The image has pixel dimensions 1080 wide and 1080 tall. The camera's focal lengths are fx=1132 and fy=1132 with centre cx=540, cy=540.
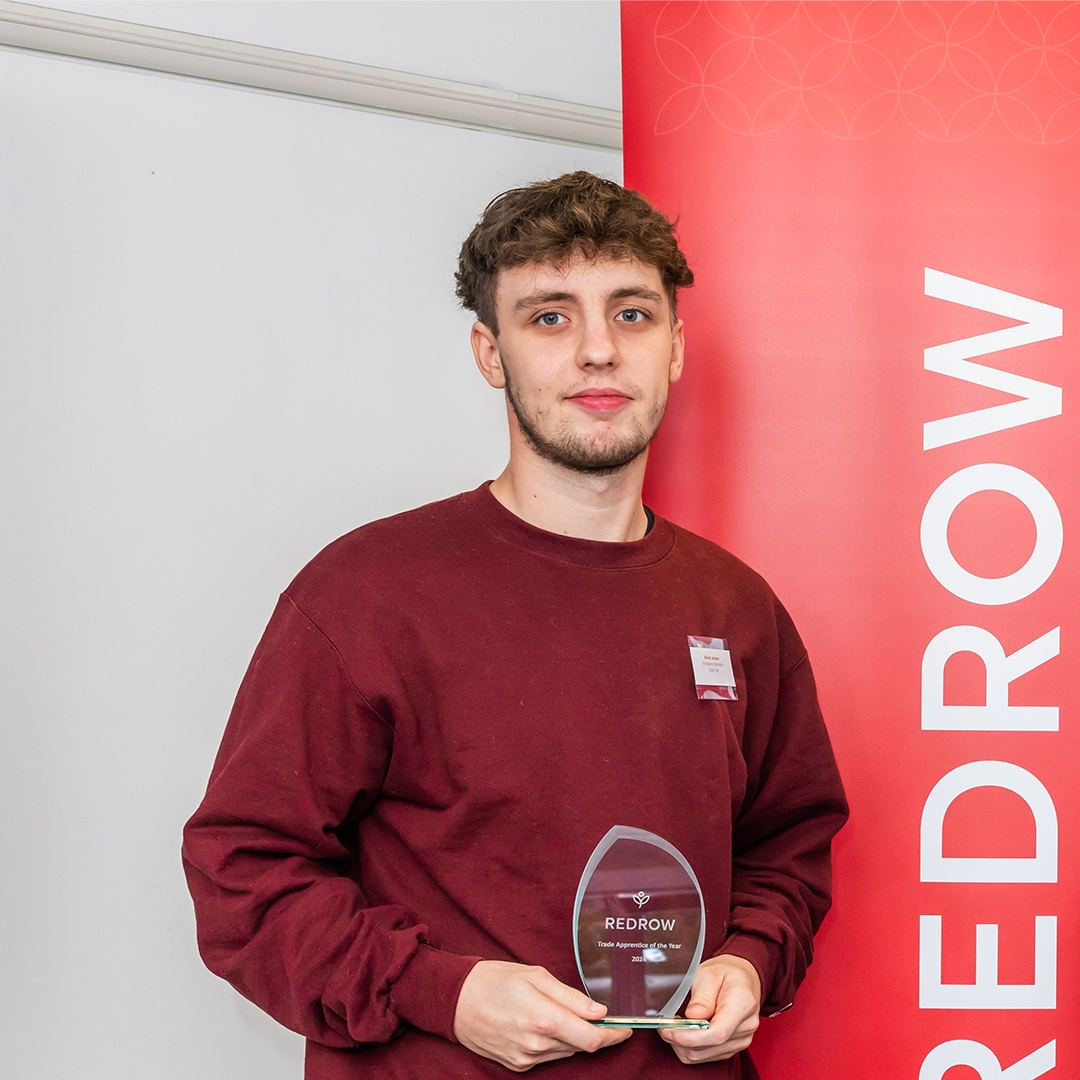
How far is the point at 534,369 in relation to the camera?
58.0 inches

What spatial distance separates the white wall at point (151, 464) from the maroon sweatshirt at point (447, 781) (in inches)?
22.8

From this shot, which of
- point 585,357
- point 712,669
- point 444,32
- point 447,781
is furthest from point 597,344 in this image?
point 444,32

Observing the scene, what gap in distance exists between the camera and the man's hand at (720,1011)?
1.24 metres

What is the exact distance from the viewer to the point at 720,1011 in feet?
4.13

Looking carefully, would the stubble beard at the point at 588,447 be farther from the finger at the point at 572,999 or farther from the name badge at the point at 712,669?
the finger at the point at 572,999

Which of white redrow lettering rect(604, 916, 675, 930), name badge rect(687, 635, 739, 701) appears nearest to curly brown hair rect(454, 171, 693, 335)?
name badge rect(687, 635, 739, 701)

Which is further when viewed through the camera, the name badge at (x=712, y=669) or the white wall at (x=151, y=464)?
the white wall at (x=151, y=464)

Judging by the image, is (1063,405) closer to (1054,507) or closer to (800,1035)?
(1054,507)

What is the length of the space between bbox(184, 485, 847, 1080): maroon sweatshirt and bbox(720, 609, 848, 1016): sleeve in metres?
0.07

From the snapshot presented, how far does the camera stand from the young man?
4.14 feet

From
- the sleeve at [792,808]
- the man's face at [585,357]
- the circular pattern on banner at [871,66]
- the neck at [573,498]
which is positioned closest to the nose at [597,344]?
the man's face at [585,357]

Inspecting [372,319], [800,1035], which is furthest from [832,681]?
[372,319]

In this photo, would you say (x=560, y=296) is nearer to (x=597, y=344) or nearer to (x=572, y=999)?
(x=597, y=344)

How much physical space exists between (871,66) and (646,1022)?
4.33 feet
